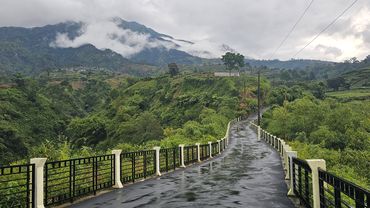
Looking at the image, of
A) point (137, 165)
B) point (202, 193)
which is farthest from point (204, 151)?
point (202, 193)

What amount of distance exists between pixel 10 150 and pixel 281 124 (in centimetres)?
3955

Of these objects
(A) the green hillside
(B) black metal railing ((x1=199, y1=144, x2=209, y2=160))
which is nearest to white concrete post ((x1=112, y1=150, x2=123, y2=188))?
(B) black metal railing ((x1=199, y1=144, x2=209, y2=160))

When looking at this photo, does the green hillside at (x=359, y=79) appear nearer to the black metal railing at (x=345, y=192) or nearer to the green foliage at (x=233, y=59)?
the green foliage at (x=233, y=59)

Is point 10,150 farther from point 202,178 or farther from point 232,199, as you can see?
point 232,199

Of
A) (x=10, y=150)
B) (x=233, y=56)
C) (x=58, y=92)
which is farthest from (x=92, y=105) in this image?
(x=10, y=150)

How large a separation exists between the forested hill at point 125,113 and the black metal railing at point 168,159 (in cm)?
664

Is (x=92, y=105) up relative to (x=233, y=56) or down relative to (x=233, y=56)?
down

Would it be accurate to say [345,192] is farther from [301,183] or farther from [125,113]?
[125,113]

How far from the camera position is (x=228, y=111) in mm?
87688

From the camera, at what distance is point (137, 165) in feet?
53.2

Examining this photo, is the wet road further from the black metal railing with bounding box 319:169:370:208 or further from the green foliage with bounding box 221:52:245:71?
the green foliage with bounding box 221:52:245:71

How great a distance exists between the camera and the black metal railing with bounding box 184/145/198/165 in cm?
2246

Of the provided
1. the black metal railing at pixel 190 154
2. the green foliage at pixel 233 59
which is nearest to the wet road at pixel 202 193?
the black metal railing at pixel 190 154

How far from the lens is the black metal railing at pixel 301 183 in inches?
343
